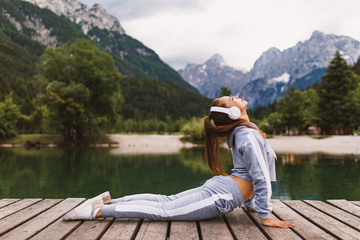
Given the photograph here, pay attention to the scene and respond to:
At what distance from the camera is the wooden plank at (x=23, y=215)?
106 inches

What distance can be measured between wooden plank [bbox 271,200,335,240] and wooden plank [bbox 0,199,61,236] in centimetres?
266

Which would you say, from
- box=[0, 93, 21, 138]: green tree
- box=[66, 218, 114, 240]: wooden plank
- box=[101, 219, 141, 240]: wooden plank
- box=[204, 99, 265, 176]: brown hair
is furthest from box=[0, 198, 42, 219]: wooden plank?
box=[0, 93, 21, 138]: green tree

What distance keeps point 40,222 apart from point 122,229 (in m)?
0.90

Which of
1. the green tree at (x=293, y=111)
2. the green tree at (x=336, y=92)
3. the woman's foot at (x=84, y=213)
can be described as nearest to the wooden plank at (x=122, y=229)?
the woman's foot at (x=84, y=213)

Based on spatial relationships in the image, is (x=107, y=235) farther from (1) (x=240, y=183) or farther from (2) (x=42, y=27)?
(2) (x=42, y=27)

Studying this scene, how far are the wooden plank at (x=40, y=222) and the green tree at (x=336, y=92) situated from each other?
132 ft

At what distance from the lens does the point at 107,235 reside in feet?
8.04

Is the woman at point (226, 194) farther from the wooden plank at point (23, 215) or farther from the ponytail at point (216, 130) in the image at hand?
the wooden plank at point (23, 215)

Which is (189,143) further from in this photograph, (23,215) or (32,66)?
(32,66)

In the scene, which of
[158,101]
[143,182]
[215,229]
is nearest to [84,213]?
[215,229]

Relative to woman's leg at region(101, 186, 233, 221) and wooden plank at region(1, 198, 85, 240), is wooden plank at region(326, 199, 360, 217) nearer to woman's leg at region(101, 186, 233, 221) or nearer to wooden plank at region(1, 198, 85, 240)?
woman's leg at region(101, 186, 233, 221)

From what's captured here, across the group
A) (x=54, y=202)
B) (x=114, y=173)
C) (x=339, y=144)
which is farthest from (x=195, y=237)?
(x=339, y=144)

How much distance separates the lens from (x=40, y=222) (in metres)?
2.82

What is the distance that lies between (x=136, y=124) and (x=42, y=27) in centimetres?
15808
